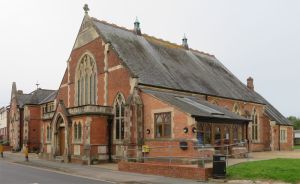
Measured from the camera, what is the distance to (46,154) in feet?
125

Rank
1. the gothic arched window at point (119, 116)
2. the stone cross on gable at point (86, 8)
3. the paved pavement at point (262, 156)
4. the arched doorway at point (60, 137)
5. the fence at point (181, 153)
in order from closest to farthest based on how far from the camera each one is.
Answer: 1. the fence at point (181, 153)
2. the paved pavement at point (262, 156)
3. the gothic arched window at point (119, 116)
4. the arched doorway at point (60, 137)
5. the stone cross on gable at point (86, 8)

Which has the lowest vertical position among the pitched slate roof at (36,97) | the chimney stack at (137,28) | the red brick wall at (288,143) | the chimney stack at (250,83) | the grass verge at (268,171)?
the red brick wall at (288,143)

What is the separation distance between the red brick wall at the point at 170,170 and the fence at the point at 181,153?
1.60 m

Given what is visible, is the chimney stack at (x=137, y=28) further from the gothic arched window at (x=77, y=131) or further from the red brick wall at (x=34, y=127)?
the red brick wall at (x=34, y=127)

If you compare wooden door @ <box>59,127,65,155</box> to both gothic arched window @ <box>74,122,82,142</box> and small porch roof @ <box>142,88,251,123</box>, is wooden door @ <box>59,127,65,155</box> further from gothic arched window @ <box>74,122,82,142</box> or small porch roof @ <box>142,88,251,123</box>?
small porch roof @ <box>142,88,251,123</box>

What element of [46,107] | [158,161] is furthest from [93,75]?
[46,107]

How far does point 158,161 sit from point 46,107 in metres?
29.9

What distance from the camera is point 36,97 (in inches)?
2219

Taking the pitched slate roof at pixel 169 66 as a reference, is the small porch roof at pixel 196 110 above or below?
below

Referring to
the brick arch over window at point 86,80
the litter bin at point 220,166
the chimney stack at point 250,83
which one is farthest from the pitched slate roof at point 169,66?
the litter bin at point 220,166

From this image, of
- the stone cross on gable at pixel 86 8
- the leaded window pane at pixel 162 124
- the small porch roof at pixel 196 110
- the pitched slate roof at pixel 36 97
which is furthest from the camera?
the pitched slate roof at pixel 36 97

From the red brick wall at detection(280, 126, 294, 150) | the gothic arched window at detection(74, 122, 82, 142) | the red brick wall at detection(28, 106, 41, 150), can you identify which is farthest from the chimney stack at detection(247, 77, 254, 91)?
the red brick wall at detection(28, 106, 41, 150)

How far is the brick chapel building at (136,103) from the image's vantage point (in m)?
28.0

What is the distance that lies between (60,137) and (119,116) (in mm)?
7426
